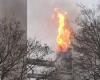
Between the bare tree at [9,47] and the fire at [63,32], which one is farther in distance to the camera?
the fire at [63,32]

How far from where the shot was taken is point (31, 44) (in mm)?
34469

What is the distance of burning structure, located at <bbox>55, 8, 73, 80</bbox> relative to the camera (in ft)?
150

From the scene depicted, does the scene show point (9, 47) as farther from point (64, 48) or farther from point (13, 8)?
point (64, 48)

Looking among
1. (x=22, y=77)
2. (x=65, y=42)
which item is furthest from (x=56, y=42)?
(x=22, y=77)

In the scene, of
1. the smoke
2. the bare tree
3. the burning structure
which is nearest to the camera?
the bare tree

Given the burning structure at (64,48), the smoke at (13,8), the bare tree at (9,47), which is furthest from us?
the burning structure at (64,48)

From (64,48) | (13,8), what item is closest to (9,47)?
(13,8)

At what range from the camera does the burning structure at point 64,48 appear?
45869mm

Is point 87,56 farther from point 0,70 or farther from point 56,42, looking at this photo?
point 56,42

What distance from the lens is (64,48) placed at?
5147 centimetres

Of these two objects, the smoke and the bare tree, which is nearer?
the bare tree

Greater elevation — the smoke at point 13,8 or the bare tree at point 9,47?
the smoke at point 13,8

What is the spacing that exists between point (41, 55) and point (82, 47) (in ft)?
16.7

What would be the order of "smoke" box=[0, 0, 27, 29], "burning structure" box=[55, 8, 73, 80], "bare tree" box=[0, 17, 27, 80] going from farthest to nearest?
1. "burning structure" box=[55, 8, 73, 80]
2. "smoke" box=[0, 0, 27, 29]
3. "bare tree" box=[0, 17, 27, 80]
